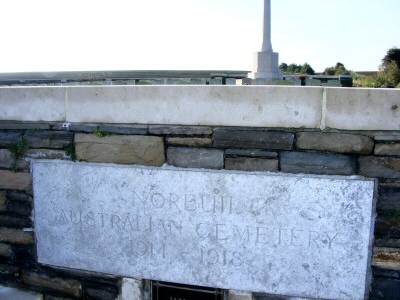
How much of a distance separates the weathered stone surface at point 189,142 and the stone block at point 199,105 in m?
0.11

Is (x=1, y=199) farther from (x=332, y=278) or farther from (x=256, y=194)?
(x=332, y=278)

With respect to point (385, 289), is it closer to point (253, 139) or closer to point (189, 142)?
point (253, 139)

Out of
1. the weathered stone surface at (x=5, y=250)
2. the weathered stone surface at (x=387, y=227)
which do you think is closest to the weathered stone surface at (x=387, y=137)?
the weathered stone surface at (x=387, y=227)

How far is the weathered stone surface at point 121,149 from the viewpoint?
8.13 feet

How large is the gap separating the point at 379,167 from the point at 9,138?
2.61 m

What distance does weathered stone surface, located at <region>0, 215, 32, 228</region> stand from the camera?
281cm

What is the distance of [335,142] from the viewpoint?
2211 millimetres

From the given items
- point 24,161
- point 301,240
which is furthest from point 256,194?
point 24,161

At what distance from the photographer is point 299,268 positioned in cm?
235

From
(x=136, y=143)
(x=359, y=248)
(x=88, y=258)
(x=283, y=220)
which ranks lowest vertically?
(x=88, y=258)

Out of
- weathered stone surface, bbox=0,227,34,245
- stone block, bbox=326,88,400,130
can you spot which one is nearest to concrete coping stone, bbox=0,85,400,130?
stone block, bbox=326,88,400,130

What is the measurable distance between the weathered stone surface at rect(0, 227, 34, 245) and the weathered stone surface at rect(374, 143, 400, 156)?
2561mm

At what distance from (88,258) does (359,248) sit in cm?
188

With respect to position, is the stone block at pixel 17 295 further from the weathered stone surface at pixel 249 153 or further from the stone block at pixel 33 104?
the weathered stone surface at pixel 249 153
